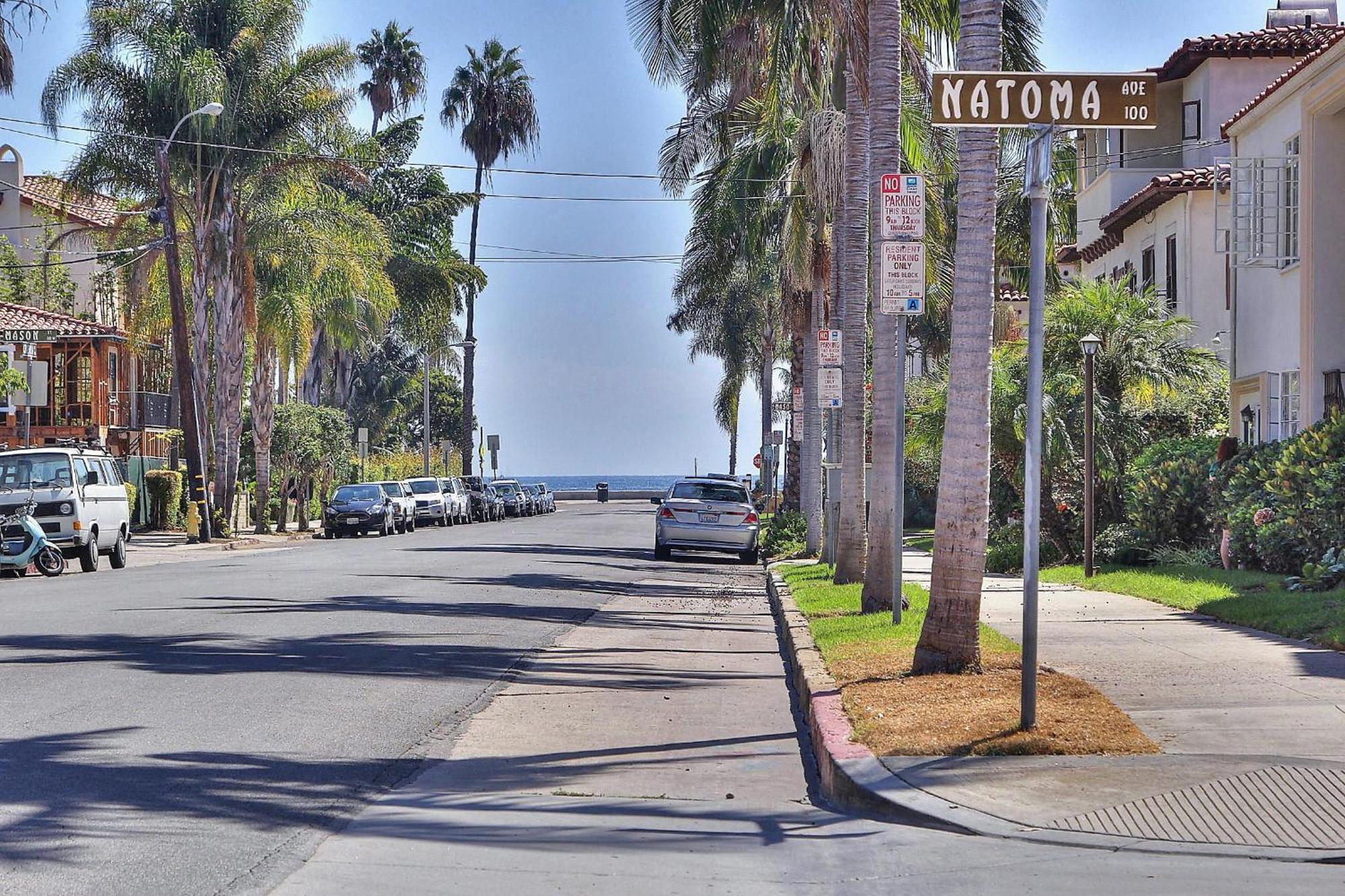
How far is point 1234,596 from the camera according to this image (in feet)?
52.4

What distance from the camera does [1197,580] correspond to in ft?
60.1

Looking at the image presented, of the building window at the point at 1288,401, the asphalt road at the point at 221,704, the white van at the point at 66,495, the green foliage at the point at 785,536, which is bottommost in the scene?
the asphalt road at the point at 221,704

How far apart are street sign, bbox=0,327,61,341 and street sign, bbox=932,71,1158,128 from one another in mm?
28686

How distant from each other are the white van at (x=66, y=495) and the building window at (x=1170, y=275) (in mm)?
20074

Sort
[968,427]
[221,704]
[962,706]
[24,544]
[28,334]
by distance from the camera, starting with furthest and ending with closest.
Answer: [28,334], [24,544], [968,427], [221,704], [962,706]

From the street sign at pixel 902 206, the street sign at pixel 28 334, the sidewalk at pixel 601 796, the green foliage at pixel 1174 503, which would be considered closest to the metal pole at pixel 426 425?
the street sign at pixel 28 334

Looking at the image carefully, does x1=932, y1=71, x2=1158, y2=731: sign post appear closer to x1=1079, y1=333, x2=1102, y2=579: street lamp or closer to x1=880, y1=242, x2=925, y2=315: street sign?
x1=880, y1=242, x2=925, y2=315: street sign

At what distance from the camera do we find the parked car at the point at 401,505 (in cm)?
4784

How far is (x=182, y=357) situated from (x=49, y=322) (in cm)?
1501

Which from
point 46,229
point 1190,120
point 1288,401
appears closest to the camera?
point 1288,401

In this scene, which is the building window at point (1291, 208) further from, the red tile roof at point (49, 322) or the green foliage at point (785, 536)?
the red tile roof at point (49, 322)

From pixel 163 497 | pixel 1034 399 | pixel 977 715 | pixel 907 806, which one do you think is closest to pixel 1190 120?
pixel 977 715

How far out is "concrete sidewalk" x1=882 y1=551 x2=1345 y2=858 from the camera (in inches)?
266

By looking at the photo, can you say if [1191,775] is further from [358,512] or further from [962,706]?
[358,512]
